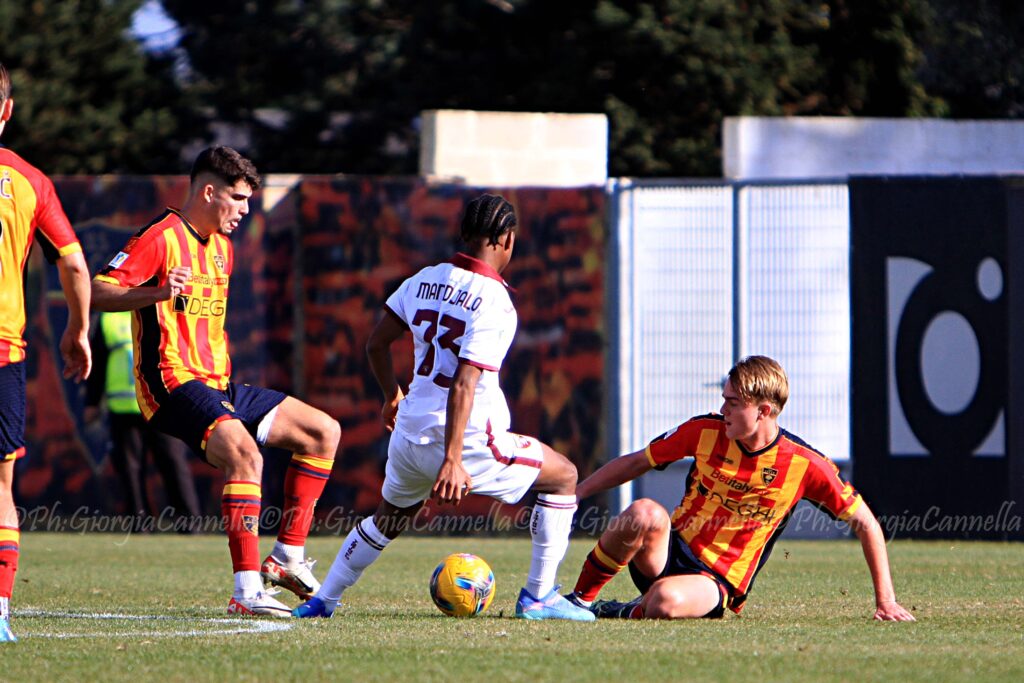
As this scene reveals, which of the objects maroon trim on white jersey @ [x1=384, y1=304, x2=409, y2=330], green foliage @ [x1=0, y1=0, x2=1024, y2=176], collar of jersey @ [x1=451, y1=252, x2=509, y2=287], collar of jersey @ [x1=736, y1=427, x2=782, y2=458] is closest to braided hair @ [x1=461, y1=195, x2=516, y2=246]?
collar of jersey @ [x1=451, y1=252, x2=509, y2=287]

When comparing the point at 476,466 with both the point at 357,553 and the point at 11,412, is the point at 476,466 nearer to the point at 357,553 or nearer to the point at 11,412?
the point at 357,553

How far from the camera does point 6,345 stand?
641 centimetres

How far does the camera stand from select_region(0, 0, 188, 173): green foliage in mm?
27094

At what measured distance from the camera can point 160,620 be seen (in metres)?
7.46

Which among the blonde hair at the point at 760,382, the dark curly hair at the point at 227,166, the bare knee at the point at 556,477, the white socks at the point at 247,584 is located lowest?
the white socks at the point at 247,584

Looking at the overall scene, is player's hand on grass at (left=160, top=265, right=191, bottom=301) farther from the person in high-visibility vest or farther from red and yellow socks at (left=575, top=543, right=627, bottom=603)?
the person in high-visibility vest

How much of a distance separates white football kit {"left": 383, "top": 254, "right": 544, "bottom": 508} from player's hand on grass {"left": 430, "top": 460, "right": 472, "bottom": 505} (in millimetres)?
185

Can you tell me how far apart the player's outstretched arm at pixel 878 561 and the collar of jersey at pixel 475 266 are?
1.93m

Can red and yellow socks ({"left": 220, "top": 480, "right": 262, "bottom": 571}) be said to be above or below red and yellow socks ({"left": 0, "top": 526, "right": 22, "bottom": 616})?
below

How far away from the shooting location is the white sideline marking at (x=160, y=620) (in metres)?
6.73

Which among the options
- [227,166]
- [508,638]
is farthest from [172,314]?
[508,638]

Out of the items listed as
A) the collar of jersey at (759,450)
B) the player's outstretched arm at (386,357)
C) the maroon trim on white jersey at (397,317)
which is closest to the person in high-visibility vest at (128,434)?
the player's outstretched arm at (386,357)

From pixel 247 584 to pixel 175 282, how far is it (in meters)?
1.46

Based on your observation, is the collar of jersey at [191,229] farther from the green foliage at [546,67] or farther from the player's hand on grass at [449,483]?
the green foliage at [546,67]
